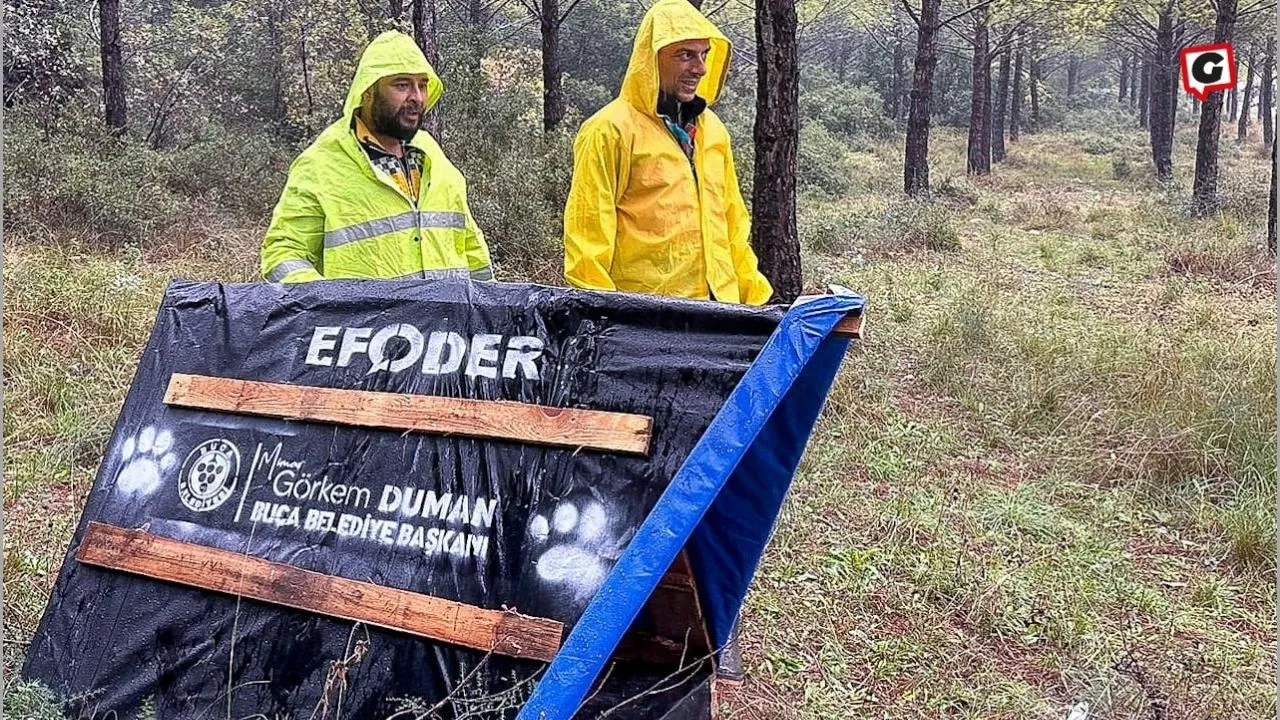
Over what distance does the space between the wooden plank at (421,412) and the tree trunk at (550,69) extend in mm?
10632

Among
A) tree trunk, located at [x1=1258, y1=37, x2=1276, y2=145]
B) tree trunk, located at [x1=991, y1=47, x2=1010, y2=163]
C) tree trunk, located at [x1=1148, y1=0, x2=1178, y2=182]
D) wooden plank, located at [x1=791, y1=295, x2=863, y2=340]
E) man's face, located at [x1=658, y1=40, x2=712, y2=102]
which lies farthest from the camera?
tree trunk, located at [x1=1258, y1=37, x2=1276, y2=145]

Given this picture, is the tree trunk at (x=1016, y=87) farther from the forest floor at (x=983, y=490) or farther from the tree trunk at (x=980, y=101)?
the forest floor at (x=983, y=490)

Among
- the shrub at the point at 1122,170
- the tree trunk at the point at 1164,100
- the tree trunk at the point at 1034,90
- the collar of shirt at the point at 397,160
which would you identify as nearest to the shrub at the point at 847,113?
the tree trunk at the point at 1034,90

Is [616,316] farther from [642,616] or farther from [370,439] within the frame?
[642,616]

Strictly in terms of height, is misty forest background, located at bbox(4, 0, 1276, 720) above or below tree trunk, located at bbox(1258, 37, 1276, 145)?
below

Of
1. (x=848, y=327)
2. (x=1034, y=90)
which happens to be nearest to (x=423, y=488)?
(x=848, y=327)

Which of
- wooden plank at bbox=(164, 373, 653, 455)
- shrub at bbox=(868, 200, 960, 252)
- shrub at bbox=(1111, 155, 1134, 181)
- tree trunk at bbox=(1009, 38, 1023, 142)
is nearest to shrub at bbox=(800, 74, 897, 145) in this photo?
tree trunk at bbox=(1009, 38, 1023, 142)

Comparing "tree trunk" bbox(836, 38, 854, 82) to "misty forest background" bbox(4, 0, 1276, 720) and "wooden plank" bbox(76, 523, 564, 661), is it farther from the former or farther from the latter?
"wooden plank" bbox(76, 523, 564, 661)

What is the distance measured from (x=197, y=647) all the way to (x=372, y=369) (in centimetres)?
79

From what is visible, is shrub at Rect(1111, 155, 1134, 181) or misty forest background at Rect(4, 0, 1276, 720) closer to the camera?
misty forest background at Rect(4, 0, 1276, 720)

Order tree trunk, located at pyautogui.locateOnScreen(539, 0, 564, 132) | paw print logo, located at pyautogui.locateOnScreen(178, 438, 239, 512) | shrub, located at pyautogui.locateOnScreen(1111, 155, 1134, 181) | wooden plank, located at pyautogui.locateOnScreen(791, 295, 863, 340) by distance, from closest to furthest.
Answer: wooden plank, located at pyautogui.locateOnScreen(791, 295, 863, 340) → paw print logo, located at pyautogui.locateOnScreen(178, 438, 239, 512) → tree trunk, located at pyautogui.locateOnScreen(539, 0, 564, 132) → shrub, located at pyautogui.locateOnScreen(1111, 155, 1134, 181)

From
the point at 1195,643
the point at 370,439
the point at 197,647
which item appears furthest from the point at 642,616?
the point at 1195,643

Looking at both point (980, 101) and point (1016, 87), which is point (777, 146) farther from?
point (1016, 87)

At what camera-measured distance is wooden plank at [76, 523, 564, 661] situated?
213 cm
